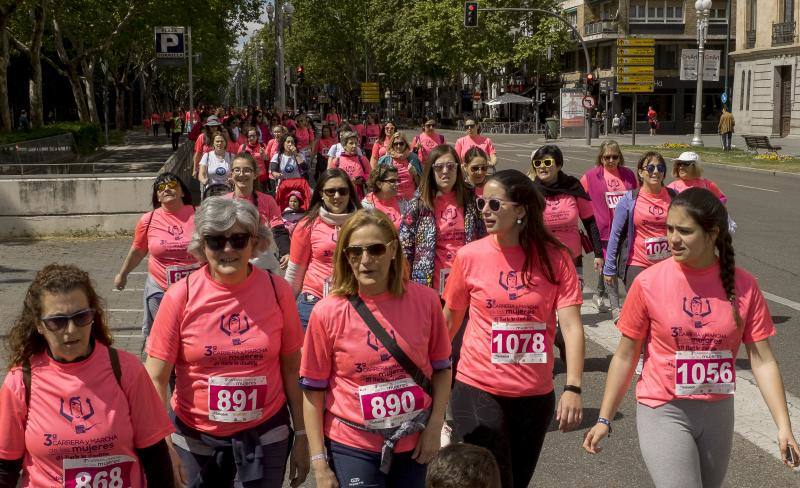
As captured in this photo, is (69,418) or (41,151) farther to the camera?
(41,151)

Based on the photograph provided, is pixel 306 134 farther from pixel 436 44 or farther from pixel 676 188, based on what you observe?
pixel 436 44

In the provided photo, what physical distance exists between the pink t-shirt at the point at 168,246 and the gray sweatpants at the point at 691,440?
3608mm

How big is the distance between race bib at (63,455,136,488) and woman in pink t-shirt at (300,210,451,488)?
0.68 m

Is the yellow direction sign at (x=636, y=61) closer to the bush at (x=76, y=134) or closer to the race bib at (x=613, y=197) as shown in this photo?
the bush at (x=76, y=134)

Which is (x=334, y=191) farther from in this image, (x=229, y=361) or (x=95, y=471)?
(x=95, y=471)

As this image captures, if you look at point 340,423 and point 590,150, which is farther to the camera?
point 590,150

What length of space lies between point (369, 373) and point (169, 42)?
22.2 metres

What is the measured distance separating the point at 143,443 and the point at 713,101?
6866 cm

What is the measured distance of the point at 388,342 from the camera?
3.76 meters

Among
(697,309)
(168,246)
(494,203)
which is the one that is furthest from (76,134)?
(697,309)

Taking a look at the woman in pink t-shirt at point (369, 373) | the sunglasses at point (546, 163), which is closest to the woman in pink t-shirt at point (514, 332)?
the woman in pink t-shirt at point (369, 373)

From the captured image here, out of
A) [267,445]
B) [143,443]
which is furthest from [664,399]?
[143,443]

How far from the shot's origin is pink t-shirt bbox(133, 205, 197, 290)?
22.0 ft

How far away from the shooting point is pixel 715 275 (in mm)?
4020
